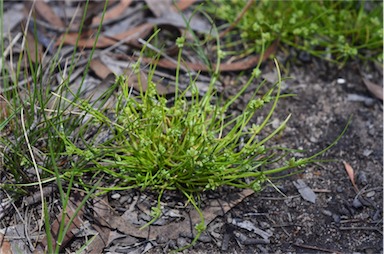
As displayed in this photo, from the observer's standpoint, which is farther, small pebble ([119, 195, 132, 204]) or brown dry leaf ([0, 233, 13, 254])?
small pebble ([119, 195, 132, 204])

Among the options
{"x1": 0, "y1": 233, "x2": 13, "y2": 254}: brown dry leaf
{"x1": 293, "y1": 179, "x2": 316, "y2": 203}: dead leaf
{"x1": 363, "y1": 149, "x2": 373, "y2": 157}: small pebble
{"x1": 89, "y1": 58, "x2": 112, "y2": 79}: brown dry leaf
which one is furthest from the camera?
{"x1": 89, "y1": 58, "x2": 112, "y2": 79}: brown dry leaf

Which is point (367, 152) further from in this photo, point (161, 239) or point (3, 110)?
point (3, 110)

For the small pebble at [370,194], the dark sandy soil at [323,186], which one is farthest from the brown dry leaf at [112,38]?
the small pebble at [370,194]

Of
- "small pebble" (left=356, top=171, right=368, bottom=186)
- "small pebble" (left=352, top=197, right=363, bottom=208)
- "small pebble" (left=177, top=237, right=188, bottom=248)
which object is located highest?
"small pebble" (left=177, top=237, right=188, bottom=248)

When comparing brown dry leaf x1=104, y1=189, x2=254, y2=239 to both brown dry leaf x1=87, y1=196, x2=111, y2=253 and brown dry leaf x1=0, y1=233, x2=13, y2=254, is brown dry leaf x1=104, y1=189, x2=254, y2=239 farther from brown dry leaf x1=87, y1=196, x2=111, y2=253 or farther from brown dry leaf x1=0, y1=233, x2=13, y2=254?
brown dry leaf x1=0, y1=233, x2=13, y2=254

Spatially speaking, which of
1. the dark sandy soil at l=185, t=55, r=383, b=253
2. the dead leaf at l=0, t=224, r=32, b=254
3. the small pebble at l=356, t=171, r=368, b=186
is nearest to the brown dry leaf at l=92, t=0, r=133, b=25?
the dark sandy soil at l=185, t=55, r=383, b=253

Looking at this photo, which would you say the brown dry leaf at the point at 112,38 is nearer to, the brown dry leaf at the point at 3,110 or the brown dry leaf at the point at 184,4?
the brown dry leaf at the point at 184,4
